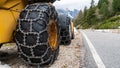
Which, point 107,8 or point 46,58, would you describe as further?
point 107,8

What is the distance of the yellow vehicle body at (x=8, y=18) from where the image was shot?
224 inches

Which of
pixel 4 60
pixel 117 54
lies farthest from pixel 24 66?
pixel 117 54

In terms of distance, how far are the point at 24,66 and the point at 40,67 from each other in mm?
308

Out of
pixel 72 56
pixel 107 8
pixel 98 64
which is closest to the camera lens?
pixel 98 64

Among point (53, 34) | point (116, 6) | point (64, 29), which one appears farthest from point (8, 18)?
point (116, 6)

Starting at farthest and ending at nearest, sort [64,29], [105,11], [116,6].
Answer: [105,11], [116,6], [64,29]

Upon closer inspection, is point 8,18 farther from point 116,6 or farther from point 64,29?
point 116,6

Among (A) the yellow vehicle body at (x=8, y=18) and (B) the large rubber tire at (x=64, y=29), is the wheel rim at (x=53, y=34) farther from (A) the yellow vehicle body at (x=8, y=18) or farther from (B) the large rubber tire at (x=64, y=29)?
(B) the large rubber tire at (x=64, y=29)

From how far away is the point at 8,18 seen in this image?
19.3 feet

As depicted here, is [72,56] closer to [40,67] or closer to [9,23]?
[40,67]

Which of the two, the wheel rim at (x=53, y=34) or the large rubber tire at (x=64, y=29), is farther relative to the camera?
the large rubber tire at (x=64, y=29)

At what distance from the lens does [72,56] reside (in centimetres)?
773

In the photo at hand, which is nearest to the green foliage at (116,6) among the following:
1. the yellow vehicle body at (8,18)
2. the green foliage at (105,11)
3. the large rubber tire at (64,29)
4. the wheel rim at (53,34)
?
the green foliage at (105,11)

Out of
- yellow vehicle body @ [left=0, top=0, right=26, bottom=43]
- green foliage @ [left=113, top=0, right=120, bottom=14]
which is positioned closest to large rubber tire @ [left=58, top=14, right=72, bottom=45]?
yellow vehicle body @ [left=0, top=0, right=26, bottom=43]
